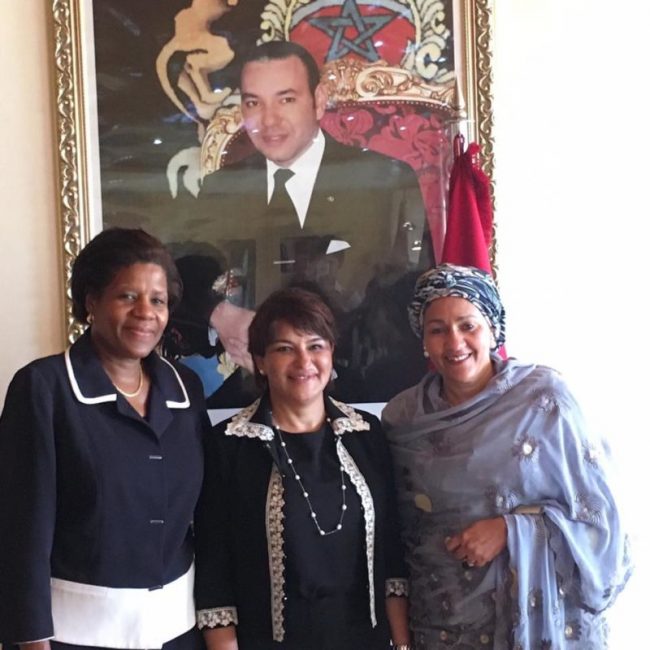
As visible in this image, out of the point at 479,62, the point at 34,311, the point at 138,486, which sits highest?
the point at 479,62

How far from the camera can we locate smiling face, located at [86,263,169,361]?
1397 millimetres

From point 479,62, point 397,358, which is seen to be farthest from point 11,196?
point 479,62

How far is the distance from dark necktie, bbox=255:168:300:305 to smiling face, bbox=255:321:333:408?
1.30ft

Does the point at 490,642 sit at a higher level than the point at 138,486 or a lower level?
lower

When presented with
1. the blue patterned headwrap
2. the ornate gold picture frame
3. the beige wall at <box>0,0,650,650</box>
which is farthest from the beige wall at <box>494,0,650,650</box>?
the blue patterned headwrap

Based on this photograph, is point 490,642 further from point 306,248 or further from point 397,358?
point 306,248

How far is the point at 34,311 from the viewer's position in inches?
71.7

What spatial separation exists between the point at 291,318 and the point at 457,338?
346mm

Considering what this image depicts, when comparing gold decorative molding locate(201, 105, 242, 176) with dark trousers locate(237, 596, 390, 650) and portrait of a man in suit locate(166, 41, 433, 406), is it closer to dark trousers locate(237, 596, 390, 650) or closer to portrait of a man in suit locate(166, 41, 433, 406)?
portrait of a man in suit locate(166, 41, 433, 406)

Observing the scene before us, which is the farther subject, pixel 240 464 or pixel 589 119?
pixel 589 119

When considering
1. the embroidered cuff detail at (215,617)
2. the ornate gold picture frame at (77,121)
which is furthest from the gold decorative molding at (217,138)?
the embroidered cuff detail at (215,617)

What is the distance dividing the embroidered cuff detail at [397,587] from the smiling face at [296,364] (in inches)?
17.2

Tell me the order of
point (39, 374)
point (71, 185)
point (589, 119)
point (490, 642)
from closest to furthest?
point (39, 374)
point (490, 642)
point (71, 185)
point (589, 119)

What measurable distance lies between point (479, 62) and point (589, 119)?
1.12ft
